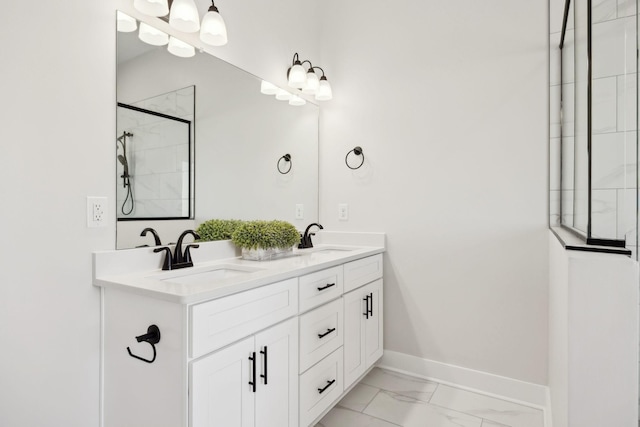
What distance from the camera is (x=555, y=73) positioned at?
2.01m

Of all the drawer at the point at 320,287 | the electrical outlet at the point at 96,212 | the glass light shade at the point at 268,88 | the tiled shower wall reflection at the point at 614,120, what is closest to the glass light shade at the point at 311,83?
the glass light shade at the point at 268,88

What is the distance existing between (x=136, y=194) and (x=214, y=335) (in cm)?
72

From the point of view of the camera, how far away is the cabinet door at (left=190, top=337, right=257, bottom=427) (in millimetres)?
1166

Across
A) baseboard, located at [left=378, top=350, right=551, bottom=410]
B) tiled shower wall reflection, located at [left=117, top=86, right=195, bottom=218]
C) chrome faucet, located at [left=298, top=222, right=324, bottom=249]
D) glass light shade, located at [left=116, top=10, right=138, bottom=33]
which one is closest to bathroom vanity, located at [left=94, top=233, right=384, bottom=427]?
tiled shower wall reflection, located at [left=117, top=86, right=195, bottom=218]

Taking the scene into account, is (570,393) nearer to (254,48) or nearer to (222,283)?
(222,283)

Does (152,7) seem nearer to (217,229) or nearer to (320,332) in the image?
(217,229)

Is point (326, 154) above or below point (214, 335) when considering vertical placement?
above

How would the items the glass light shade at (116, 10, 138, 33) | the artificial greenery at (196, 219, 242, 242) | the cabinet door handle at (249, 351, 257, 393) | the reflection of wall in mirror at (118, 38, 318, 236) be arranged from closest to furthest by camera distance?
1. the cabinet door handle at (249, 351, 257, 393)
2. the glass light shade at (116, 10, 138, 33)
3. the reflection of wall in mirror at (118, 38, 318, 236)
4. the artificial greenery at (196, 219, 242, 242)

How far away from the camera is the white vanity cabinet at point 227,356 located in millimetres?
1169

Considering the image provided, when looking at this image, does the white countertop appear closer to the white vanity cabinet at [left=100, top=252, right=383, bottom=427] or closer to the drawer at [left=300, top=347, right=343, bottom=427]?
the white vanity cabinet at [left=100, top=252, right=383, bottom=427]

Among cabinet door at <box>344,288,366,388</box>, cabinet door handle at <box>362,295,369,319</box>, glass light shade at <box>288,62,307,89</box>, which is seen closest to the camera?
cabinet door at <box>344,288,366,388</box>

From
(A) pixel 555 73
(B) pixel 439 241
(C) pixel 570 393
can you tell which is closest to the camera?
(C) pixel 570 393

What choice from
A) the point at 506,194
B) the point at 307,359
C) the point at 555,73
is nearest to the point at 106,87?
the point at 307,359

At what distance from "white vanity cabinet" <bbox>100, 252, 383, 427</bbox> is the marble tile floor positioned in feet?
0.81
